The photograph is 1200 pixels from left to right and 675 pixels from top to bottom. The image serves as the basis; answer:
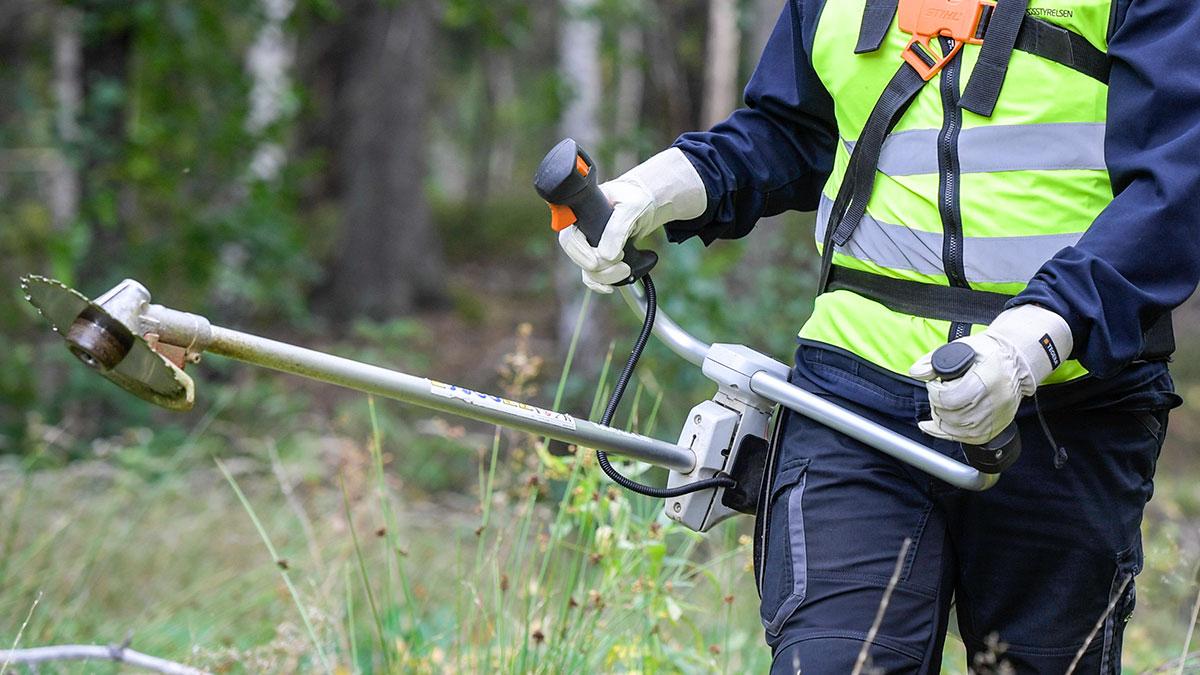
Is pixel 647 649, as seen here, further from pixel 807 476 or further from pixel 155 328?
pixel 155 328

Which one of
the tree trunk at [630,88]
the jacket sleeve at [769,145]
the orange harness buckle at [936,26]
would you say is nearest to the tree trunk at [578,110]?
the tree trunk at [630,88]

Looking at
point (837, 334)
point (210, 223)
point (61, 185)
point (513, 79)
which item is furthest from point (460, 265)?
point (837, 334)

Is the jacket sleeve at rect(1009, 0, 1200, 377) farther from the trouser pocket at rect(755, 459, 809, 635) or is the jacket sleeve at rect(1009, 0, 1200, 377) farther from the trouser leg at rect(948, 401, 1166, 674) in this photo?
the trouser pocket at rect(755, 459, 809, 635)

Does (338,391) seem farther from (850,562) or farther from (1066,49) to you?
(1066,49)

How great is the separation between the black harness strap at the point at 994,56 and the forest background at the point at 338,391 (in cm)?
110

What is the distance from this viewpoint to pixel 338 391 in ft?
35.1

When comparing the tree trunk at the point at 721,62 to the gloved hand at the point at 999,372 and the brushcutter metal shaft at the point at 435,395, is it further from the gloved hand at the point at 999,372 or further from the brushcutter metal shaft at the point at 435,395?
the gloved hand at the point at 999,372

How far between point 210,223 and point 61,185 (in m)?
3.11

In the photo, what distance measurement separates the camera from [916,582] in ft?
6.95

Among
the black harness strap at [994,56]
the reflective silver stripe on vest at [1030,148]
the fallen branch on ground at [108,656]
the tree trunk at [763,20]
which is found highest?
the tree trunk at [763,20]

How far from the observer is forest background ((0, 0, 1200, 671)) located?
301 centimetres

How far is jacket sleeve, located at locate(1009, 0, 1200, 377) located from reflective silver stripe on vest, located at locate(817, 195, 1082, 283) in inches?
6.2

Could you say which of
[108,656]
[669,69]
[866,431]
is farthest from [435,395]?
[669,69]

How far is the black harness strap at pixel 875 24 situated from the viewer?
7.44ft
